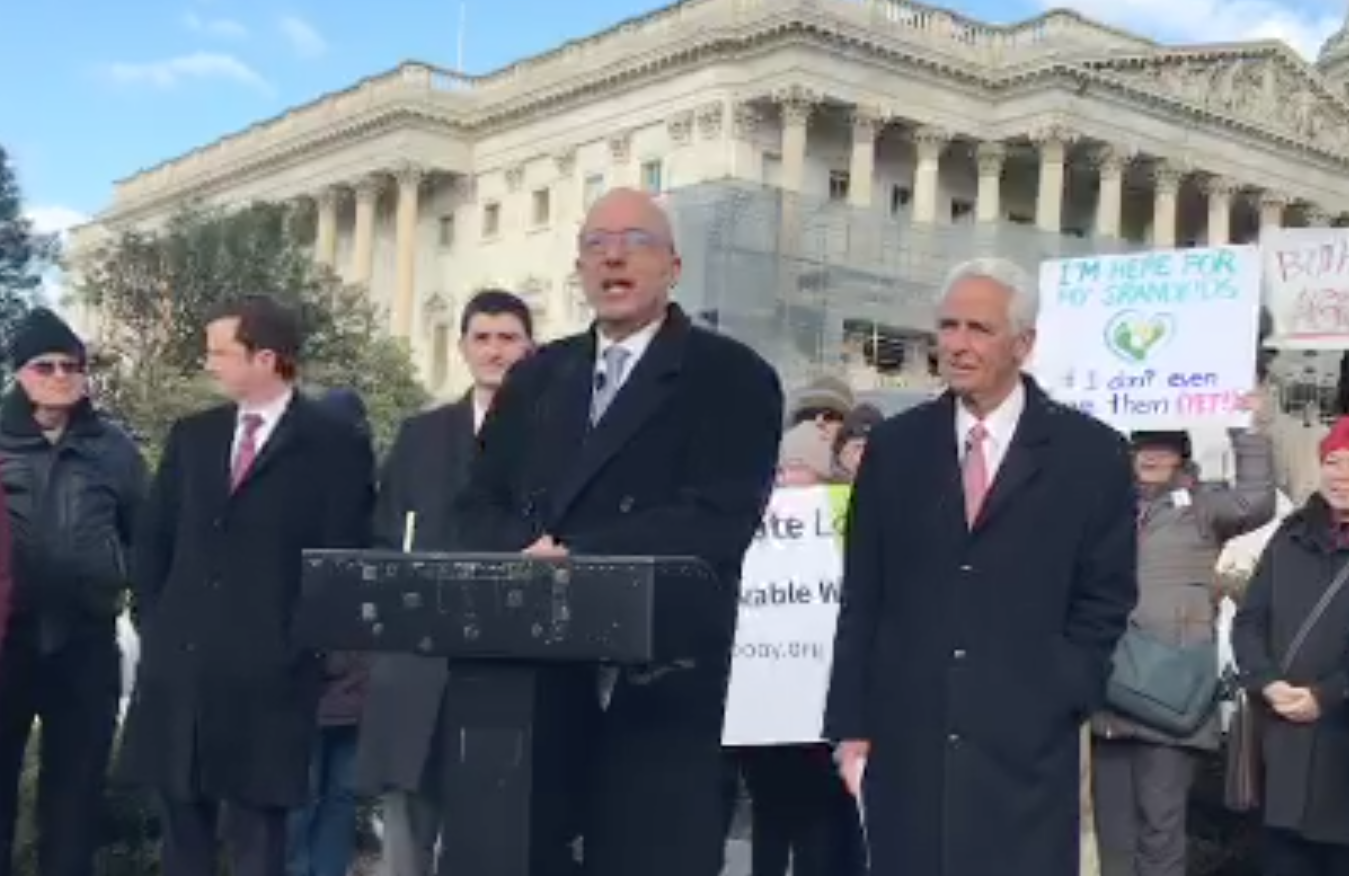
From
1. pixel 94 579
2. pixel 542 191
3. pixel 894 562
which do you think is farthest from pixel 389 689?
pixel 542 191

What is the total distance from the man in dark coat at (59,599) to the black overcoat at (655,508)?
8.63 feet

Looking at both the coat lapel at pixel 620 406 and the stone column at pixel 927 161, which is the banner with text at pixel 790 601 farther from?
the stone column at pixel 927 161

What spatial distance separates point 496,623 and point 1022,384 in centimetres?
182

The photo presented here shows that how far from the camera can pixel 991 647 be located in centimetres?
498

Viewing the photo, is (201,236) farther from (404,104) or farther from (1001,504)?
(1001,504)

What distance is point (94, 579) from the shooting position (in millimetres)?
7020

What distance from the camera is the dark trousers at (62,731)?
6984mm

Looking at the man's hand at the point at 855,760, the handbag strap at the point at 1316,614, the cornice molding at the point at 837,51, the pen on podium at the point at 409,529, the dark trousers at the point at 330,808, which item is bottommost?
the dark trousers at the point at 330,808

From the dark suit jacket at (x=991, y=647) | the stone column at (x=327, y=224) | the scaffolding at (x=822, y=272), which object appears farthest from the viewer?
the stone column at (x=327, y=224)

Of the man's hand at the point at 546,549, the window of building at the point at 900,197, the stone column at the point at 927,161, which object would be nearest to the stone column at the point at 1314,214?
the stone column at the point at 927,161

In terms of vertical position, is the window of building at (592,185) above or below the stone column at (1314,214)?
below

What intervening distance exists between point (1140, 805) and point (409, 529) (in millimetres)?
2921

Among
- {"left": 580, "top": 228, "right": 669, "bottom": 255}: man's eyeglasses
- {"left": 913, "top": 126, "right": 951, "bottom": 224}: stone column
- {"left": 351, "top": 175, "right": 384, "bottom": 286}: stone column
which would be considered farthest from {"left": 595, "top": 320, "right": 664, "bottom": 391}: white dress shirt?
{"left": 351, "top": 175, "right": 384, "bottom": 286}: stone column

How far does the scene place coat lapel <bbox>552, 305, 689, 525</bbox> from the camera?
4652mm
